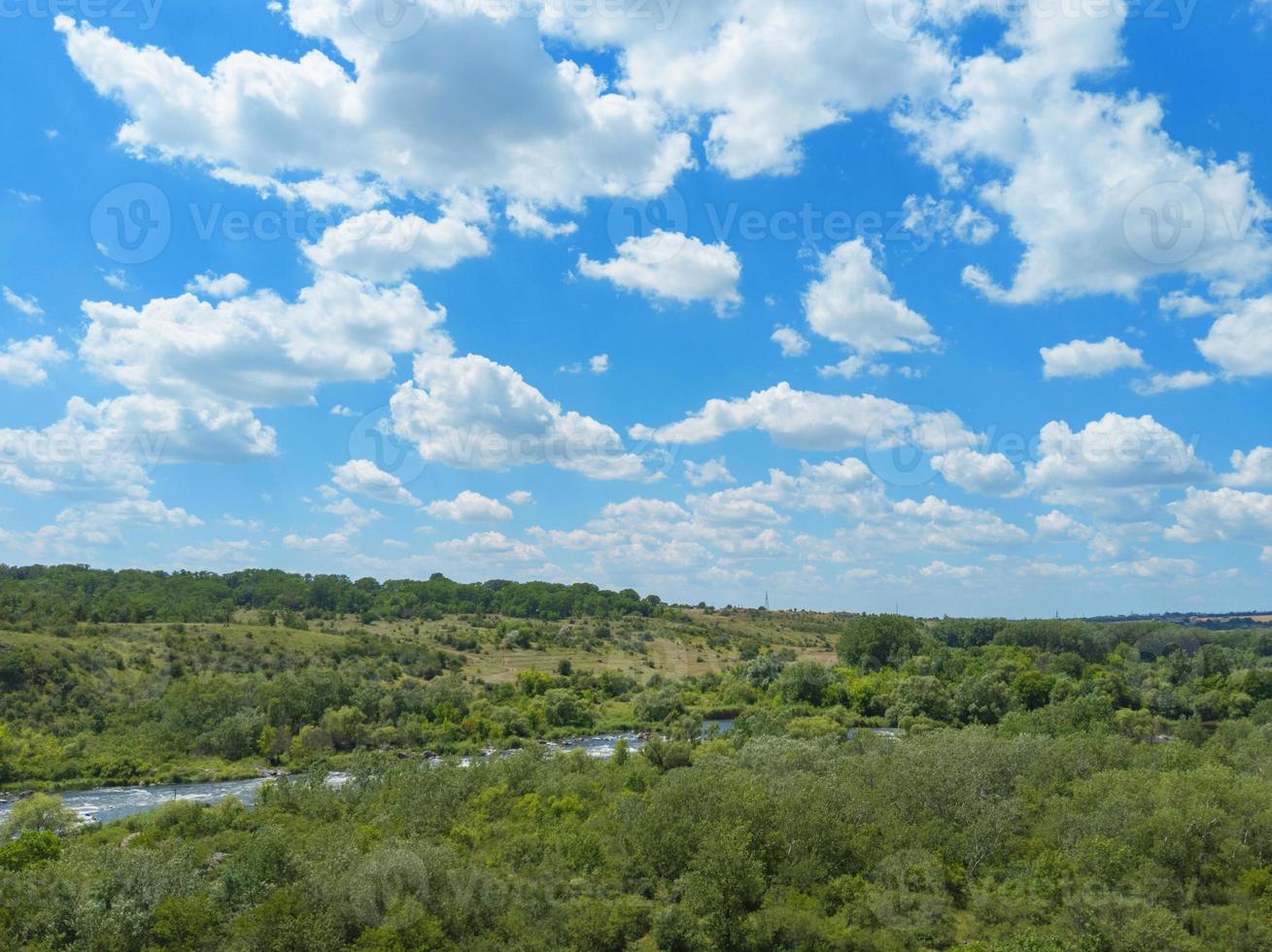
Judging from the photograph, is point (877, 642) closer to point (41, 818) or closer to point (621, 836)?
point (621, 836)

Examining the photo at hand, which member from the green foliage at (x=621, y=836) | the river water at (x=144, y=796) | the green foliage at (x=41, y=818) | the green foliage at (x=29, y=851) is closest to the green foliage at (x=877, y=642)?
the green foliage at (x=621, y=836)

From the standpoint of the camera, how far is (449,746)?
10969 centimetres

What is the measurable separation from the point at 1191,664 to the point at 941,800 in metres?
122

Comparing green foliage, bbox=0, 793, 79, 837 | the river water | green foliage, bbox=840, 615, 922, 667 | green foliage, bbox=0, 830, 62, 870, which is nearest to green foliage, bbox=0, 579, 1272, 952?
green foliage, bbox=0, 830, 62, 870

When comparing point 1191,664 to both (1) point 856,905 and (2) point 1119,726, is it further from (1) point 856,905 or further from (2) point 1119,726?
(1) point 856,905

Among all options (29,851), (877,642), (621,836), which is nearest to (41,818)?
(29,851)

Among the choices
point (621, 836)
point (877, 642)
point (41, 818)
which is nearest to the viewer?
point (621, 836)

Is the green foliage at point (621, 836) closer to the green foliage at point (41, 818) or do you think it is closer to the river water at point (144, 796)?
the green foliage at point (41, 818)

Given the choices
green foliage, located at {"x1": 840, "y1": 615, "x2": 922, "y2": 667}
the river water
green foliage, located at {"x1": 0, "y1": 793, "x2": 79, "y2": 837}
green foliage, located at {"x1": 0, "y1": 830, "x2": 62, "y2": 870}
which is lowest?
the river water

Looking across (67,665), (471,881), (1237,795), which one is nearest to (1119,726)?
(1237,795)

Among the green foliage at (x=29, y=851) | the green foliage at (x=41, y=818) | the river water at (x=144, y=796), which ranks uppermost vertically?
the green foliage at (x=29, y=851)

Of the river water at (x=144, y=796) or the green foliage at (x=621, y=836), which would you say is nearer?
the green foliage at (x=621, y=836)

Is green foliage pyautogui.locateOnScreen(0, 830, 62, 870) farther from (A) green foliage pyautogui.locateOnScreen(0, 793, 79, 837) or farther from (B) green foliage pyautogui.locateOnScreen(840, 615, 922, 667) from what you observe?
(B) green foliage pyautogui.locateOnScreen(840, 615, 922, 667)


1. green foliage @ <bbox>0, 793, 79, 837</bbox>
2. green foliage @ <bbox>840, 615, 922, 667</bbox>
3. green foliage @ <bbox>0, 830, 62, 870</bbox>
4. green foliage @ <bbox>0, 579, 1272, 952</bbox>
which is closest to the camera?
green foliage @ <bbox>0, 579, 1272, 952</bbox>
